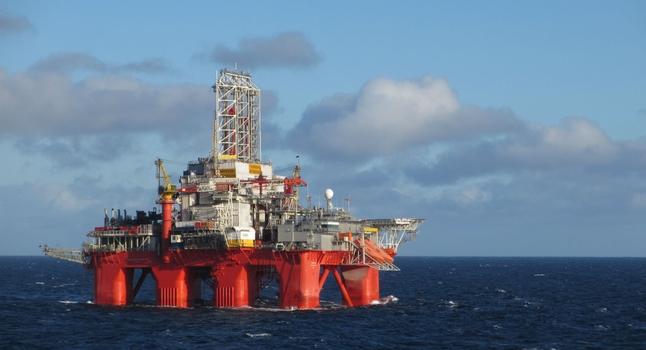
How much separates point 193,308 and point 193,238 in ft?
20.4

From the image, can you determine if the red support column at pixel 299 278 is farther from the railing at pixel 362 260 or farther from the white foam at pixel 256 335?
the white foam at pixel 256 335

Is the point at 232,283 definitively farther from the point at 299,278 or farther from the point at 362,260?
the point at 362,260

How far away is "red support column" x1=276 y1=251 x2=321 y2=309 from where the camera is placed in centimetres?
6988

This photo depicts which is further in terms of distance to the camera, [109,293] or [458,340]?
[109,293]

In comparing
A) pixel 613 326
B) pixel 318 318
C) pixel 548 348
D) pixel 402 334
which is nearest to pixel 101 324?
pixel 318 318

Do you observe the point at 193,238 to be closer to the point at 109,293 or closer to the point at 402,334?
the point at 109,293

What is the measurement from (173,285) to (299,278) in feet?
37.4

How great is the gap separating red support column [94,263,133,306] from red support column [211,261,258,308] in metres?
9.40

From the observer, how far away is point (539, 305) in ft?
289

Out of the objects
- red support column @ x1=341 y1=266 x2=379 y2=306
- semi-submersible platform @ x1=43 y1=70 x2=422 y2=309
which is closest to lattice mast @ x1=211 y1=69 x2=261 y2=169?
semi-submersible platform @ x1=43 y1=70 x2=422 y2=309

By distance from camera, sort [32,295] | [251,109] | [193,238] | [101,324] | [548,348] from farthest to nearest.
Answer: [32,295], [251,109], [193,238], [101,324], [548,348]

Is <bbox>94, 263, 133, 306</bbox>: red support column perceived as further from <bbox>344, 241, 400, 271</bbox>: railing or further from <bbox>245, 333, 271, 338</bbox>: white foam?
<bbox>245, 333, 271, 338</bbox>: white foam

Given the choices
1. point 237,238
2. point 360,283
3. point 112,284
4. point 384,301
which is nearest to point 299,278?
point 237,238

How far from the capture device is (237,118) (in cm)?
8338
